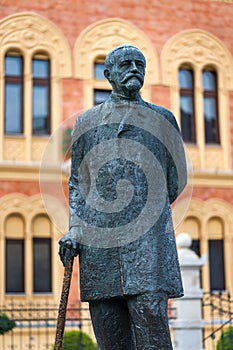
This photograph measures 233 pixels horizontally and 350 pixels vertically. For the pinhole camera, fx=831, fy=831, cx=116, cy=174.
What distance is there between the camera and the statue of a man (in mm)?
4367

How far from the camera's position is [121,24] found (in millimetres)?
22172

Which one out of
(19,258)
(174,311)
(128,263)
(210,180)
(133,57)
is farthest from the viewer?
(210,180)

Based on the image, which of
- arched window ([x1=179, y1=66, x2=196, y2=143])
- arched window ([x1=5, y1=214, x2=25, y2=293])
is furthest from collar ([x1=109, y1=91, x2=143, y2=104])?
arched window ([x1=179, y1=66, x2=196, y2=143])

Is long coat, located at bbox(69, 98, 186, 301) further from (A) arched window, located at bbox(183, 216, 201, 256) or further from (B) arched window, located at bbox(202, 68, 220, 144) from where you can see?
(B) arched window, located at bbox(202, 68, 220, 144)

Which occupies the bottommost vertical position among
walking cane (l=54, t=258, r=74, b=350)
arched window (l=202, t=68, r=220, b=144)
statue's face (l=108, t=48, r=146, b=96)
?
walking cane (l=54, t=258, r=74, b=350)

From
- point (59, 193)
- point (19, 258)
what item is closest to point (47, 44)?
point (59, 193)

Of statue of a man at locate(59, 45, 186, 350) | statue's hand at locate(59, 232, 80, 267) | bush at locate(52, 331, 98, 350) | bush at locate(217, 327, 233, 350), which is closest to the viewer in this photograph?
statue of a man at locate(59, 45, 186, 350)

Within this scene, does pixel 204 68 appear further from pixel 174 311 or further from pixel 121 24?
pixel 174 311

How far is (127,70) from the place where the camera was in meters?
4.66

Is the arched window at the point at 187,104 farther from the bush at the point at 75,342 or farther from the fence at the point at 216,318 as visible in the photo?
the bush at the point at 75,342

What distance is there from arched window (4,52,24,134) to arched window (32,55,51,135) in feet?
1.09

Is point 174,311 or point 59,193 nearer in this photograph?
point 174,311

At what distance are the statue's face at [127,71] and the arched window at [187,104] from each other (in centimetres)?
1778

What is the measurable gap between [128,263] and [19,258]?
53.5 feet
